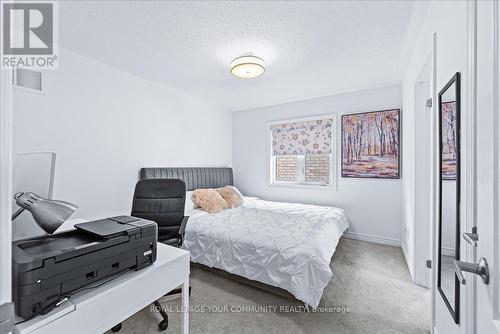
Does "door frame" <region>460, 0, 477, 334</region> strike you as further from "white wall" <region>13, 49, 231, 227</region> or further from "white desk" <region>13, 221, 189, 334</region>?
"white wall" <region>13, 49, 231, 227</region>

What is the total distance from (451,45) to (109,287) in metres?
2.11

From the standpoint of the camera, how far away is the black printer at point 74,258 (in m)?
0.68

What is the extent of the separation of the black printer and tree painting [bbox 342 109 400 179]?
11.1 feet

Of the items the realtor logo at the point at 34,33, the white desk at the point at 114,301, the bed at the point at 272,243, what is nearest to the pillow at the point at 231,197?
the bed at the point at 272,243

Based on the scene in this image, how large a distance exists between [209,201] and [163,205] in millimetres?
1023

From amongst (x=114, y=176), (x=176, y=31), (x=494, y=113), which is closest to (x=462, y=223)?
(x=494, y=113)

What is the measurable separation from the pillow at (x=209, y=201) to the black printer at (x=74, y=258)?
80.6 inches

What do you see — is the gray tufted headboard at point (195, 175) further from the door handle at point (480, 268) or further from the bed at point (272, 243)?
the door handle at point (480, 268)

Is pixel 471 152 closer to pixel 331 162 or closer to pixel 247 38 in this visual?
pixel 247 38

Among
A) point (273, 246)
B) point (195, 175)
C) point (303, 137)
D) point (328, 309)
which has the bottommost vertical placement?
point (328, 309)

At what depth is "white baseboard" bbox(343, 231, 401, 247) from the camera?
330 cm

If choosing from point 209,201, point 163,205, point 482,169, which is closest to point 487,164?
point 482,169

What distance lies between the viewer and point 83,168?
252 centimetres

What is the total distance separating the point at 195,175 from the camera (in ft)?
12.6
